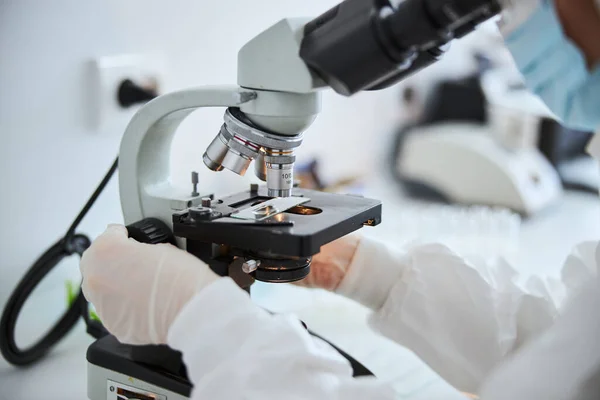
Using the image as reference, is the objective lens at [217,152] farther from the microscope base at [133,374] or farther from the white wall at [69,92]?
the white wall at [69,92]

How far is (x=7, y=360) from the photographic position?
3.18ft

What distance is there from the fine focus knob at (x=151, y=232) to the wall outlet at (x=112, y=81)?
1.23 ft

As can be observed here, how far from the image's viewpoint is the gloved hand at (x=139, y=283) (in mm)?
730

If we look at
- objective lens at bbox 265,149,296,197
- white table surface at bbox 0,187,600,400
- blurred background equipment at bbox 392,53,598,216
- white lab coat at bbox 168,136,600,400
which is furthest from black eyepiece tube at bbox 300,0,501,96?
blurred background equipment at bbox 392,53,598,216

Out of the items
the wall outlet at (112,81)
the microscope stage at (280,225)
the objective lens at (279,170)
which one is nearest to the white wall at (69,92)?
the wall outlet at (112,81)

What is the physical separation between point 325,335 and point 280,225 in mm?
450

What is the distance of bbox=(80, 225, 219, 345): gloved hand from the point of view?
2.39 ft

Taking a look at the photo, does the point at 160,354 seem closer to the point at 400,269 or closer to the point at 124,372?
the point at 124,372

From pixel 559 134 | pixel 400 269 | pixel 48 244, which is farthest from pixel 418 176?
pixel 48 244

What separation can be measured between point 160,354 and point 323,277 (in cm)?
30

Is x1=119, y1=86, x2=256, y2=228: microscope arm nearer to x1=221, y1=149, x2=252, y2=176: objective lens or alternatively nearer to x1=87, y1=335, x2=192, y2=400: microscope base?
x1=221, y1=149, x2=252, y2=176: objective lens

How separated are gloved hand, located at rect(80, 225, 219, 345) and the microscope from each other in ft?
0.14

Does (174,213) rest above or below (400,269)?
above

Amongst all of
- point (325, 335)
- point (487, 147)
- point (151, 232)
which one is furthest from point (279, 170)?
point (487, 147)
